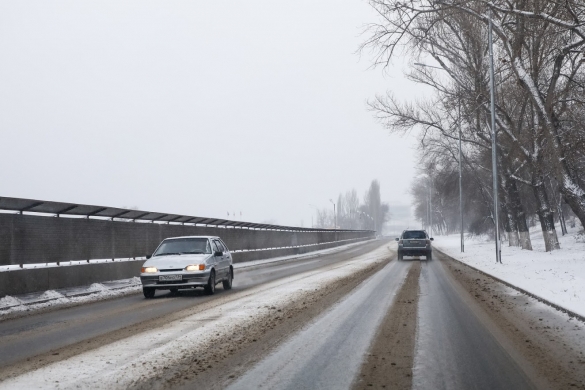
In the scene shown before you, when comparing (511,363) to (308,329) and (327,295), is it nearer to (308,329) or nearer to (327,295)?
(308,329)

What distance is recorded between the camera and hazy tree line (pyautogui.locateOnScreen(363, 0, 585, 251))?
21078mm

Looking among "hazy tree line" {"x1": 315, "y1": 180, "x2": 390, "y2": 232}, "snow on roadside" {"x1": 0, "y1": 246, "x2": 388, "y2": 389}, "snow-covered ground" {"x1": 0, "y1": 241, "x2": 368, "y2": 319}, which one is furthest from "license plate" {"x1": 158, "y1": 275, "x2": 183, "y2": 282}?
"hazy tree line" {"x1": 315, "y1": 180, "x2": 390, "y2": 232}

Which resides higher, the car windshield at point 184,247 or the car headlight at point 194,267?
the car windshield at point 184,247

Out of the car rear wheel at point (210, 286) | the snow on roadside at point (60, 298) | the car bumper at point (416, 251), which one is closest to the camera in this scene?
the snow on roadside at point (60, 298)

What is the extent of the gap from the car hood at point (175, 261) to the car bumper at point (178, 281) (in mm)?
250

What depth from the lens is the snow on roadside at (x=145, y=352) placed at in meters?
7.18

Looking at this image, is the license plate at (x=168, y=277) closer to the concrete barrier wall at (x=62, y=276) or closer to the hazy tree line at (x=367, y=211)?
the concrete barrier wall at (x=62, y=276)

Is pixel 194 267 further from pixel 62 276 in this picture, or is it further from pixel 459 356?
pixel 459 356

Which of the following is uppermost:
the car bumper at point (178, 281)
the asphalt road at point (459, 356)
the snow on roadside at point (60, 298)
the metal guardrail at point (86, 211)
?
the metal guardrail at point (86, 211)

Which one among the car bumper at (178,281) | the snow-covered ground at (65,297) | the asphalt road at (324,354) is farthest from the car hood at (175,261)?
the asphalt road at (324,354)

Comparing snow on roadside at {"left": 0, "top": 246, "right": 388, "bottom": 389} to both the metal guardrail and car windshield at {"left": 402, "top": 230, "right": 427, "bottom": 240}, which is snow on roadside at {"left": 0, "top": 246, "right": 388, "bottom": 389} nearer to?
the metal guardrail

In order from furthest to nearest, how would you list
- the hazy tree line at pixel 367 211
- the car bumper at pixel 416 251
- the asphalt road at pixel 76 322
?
the hazy tree line at pixel 367 211 → the car bumper at pixel 416 251 → the asphalt road at pixel 76 322

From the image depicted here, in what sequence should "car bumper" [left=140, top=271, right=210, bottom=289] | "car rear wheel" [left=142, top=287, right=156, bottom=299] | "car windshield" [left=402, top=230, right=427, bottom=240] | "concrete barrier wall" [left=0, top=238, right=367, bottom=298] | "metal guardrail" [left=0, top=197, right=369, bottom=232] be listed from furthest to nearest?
"car windshield" [left=402, top=230, right=427, bottom=240] < "car rear wheel" [left=142, top=287, right=156, bottom=299] < "car bumper" [left=140, top=271, right=210, bottom=289] < "metal guardrail" [left=0, top=197, right=369, bottom=232] < "concrete barrier wall" [left=0, top=238, right=367, bottom=298]

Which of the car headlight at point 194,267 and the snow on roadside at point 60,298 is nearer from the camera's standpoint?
the snow on roadside at point 60,298
